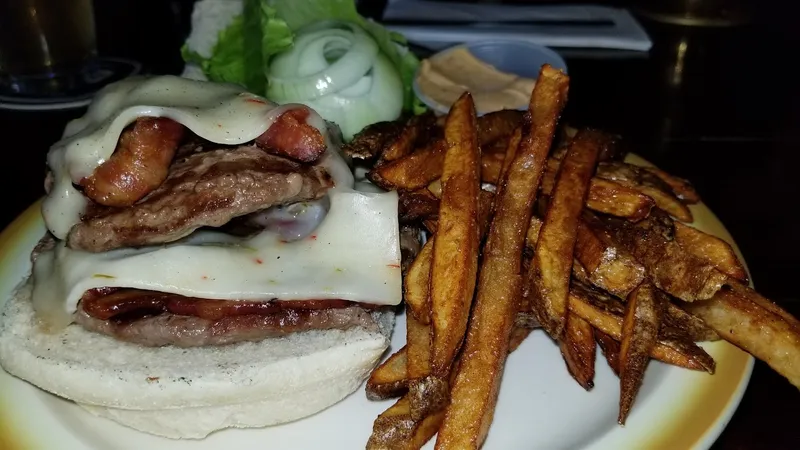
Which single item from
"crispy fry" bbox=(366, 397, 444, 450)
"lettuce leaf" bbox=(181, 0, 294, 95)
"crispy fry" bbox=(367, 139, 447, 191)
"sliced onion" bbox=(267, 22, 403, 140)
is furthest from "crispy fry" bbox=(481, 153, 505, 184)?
"lettuce leaf" bbox=(181, 0, 294, 95)

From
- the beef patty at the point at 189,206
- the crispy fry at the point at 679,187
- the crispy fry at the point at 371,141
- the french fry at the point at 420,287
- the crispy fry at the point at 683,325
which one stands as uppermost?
the beef patty at the point at 189,206

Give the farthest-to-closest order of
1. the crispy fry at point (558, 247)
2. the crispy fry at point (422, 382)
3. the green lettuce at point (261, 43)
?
the green lettuce at point (261, 43)
the crispy fry at point (558, 247)
the crispy fry at point (422, 382)

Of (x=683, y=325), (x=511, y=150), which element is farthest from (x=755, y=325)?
(x=511, y=150)

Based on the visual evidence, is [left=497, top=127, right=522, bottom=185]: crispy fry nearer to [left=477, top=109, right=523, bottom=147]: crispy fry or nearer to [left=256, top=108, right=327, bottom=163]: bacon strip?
[left=477, top=109, right=523, bottom=147]: crispy fry

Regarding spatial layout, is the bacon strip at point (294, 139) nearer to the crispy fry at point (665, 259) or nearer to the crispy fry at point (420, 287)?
the crispy fry at point (420, 287)

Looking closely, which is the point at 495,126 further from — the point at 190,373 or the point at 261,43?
the point at 261,43

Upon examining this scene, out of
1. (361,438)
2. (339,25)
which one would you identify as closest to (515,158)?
(361,438)

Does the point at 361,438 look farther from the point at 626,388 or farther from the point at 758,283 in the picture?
the point at 758,283

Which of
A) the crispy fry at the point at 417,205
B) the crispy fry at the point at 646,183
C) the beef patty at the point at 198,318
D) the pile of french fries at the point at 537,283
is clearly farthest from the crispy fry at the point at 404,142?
the crispy fry at the point at 646,183
